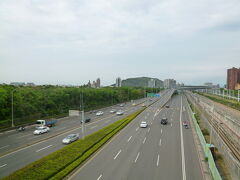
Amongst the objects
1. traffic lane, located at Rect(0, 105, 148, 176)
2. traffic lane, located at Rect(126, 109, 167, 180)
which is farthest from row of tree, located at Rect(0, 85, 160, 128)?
traffic lane, located at Rect(126, 109, 167, 180)

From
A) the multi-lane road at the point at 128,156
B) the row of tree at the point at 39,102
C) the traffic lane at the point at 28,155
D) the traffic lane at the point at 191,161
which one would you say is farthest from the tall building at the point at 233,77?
the traffic lane at the point at 28,155

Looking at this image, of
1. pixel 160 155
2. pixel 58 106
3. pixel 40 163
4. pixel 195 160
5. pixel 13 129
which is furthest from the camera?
pixel 58 106

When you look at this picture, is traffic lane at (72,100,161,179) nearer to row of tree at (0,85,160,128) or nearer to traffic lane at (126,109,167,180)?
traffic lane at (126,109,167,180)

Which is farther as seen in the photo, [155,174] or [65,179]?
[155,174]

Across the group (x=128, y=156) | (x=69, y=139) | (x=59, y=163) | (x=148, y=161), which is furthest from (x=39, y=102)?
(x=148, y=161)

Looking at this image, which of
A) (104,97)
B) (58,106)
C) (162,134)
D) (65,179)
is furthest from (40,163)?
(104,97)

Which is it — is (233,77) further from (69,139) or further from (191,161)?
(69,139)

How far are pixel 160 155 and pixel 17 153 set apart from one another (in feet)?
63.6

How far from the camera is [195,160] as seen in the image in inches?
837

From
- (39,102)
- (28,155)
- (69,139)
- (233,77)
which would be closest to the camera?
(28,155)

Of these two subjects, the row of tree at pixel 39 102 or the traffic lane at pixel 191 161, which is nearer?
the traffic lane at pixel 191 161

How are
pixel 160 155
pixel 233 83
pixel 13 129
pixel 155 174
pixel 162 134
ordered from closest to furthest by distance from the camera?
pixel 155 174 < pixel 160 155 < pixel 162 134 < pixel 13 129 < pixel 233 83

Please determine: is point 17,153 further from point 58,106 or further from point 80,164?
point 58,106

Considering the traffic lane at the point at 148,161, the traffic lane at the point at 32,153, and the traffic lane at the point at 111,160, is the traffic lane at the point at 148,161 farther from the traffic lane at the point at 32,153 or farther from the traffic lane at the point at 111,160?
the traffic lane at the point at 32,153
